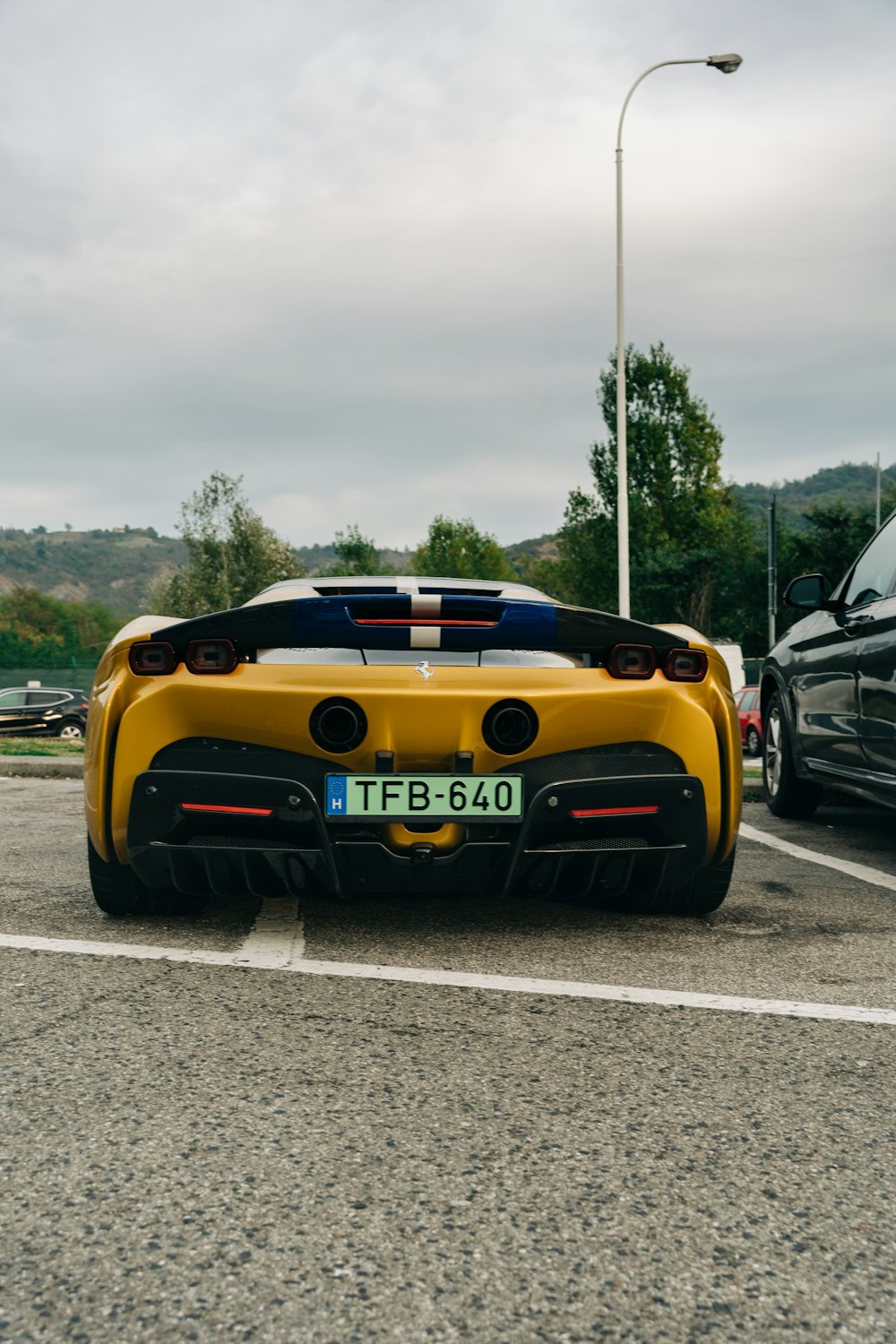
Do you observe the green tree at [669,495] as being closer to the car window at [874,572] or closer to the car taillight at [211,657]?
the car window at [874,572]

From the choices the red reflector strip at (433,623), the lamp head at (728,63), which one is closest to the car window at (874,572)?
the red reflector strip at (433,623)

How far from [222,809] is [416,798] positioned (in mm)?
566

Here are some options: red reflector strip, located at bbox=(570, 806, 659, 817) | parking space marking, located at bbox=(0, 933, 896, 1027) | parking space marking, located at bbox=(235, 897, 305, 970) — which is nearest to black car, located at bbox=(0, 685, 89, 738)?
parking space marking, located at bbox=(235, 897, 305, 970)

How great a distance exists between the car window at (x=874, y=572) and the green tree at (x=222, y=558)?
57.6 m

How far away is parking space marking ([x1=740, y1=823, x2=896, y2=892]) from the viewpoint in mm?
5227

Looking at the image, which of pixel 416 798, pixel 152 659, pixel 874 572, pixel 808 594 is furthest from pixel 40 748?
pixel 416 798

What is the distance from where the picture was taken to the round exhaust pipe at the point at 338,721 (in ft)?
11.6

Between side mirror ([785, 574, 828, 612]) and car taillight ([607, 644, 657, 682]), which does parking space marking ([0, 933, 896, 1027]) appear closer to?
car taillight ([607, 644, 657, 682])

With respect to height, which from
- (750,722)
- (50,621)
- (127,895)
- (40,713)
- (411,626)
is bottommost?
(40,713)

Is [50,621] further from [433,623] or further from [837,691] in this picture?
[433,623]

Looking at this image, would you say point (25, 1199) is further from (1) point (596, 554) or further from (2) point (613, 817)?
(1) point (596, 554)

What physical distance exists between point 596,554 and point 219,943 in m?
53.4

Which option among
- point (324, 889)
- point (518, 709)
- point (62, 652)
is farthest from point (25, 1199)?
point (62, 652)

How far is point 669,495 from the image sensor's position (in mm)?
53094
